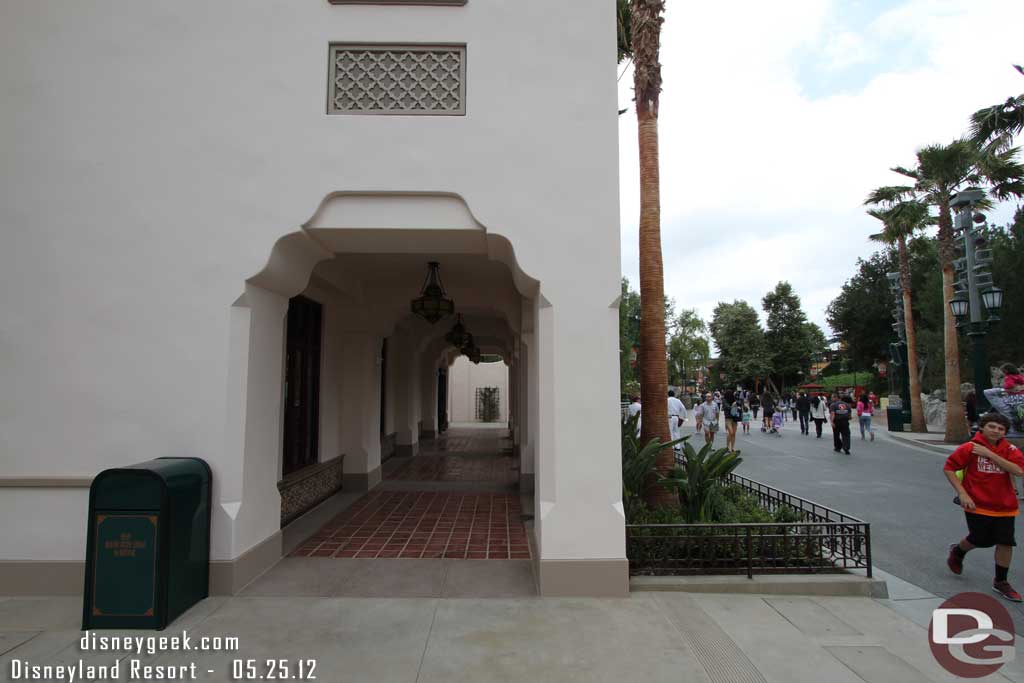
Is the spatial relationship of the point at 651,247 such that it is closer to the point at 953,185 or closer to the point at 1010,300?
the point at 953,185

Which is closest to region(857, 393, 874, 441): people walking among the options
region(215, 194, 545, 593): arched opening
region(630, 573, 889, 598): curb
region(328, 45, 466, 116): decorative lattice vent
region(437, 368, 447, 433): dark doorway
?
region(215, 194, 545, 593): arched opening

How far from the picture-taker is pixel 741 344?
2132 inches

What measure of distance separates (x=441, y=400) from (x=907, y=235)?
18688 mm

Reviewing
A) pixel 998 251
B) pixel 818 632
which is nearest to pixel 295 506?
pixel 818 632

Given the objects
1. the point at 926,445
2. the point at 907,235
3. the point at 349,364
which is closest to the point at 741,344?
the point at 907,235

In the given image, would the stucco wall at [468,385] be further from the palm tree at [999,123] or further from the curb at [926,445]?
the palm tree at [999,123]

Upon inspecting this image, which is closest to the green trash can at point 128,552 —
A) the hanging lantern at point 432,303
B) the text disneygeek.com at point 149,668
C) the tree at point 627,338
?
the text disneygeek.com at point 149,668

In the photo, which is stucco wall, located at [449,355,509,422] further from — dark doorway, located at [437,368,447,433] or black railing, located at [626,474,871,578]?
black railing, located at [626,474,871,578]

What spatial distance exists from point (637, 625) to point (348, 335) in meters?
6.44

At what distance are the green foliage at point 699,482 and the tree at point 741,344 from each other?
51.7 metres

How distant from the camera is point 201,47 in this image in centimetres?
479

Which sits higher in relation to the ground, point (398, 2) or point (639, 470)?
point (398, 2)

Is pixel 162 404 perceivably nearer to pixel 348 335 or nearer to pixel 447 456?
pixel 348 335

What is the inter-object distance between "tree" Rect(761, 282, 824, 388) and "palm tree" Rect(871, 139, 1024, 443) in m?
38.0
